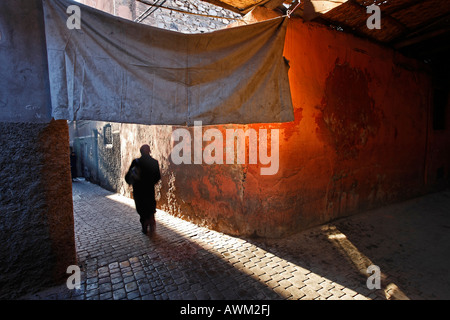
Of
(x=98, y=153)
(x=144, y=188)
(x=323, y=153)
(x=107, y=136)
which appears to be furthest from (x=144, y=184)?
(x=98, y=153)

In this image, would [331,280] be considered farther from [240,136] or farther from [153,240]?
[153,240]

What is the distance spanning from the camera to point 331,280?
10.5 ft

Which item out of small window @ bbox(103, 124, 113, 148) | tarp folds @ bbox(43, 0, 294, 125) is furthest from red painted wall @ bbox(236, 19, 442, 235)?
small window @ bbox(103, 124, 113, 148)

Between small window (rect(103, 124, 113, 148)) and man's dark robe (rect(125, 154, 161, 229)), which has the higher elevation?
small window (rect(103, 124, 113, 148))

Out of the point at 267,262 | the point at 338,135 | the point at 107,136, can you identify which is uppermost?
the point at 107,136

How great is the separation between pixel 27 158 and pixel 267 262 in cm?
357

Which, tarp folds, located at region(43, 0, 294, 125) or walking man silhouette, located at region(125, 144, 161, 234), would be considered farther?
walking man silhouette, located at region(125, 144, 161, 234)

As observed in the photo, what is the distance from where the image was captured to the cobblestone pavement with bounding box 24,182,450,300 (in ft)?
9.65

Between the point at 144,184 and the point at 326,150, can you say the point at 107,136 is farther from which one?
the point at 326,150

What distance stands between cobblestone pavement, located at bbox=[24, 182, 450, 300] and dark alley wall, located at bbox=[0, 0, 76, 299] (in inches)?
17.8

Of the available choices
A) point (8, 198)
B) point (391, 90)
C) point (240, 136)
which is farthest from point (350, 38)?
point (8, 198)

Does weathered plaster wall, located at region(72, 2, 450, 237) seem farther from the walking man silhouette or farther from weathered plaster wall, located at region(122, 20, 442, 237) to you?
the walking man silhouette

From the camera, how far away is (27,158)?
279 centimetres
